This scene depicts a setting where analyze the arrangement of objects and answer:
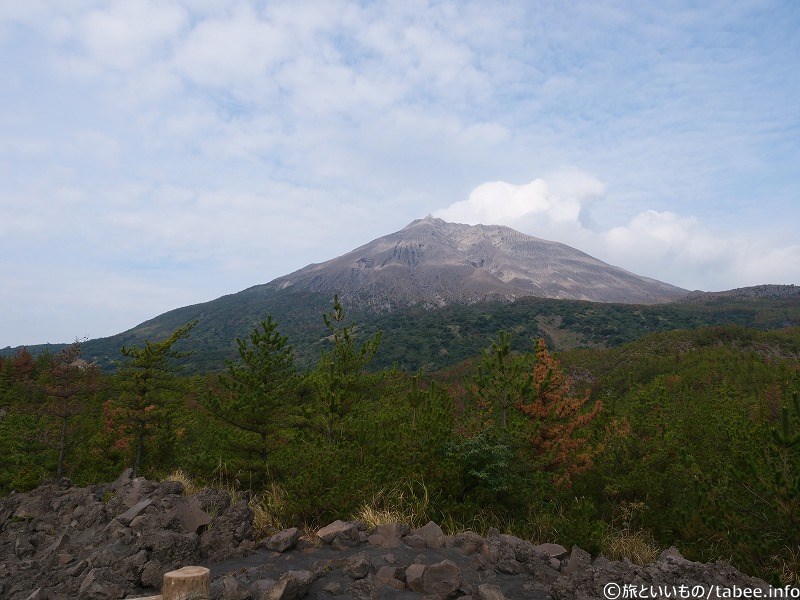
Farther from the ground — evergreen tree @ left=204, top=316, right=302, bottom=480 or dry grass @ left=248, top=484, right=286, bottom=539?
evergreen tree @ left=204, top=316, right=302, bottom=480

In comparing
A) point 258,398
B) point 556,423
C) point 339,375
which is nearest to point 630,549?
point 556,423

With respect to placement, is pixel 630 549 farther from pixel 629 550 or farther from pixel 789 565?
pixel 789 565

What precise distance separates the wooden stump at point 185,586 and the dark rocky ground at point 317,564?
1066 mm

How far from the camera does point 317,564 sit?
5469 mm

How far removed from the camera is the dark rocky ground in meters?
4.64

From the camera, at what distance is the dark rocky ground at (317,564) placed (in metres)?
4.64

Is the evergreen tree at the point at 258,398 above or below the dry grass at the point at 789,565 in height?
above

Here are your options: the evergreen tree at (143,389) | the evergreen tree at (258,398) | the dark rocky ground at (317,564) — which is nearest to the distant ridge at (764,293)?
the evergreen tree at (258,398)

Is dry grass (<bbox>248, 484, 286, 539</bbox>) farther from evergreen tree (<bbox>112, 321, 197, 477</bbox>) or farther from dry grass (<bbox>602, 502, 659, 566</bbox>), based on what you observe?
evergreen tree (<bbox>112, 321, 197, 477</bbox>)

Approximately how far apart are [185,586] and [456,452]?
5.61 metres

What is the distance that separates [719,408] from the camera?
15.7m

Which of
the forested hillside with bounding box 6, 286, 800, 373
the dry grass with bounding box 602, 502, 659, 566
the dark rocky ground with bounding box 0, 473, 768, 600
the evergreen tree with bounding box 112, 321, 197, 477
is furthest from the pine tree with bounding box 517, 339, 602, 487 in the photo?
the forested hillside with bounding box 6, 286, 800, 373

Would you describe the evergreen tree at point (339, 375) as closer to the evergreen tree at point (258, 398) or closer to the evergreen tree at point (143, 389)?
the evergreen tree at point (258, 398)

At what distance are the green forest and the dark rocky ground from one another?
2.66ft
